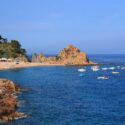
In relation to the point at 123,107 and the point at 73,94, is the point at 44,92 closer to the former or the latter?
the point at 73,94

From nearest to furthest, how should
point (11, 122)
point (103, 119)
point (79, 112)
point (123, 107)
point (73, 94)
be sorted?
point (11, 122) < point (103, 119) < point (79, 112) < point (123, 107) < point (73, 94)

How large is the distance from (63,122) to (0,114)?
32.7 ft

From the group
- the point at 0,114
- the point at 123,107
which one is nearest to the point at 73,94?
the point at 123,107

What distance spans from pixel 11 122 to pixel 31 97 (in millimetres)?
30096

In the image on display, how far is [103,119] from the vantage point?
2608 inches

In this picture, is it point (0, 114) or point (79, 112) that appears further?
point (79, 112)

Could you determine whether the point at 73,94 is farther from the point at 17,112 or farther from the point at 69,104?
the point at 17,112

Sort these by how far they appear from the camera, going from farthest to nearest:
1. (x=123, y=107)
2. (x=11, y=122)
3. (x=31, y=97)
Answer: (x=31, y=97), (x=123, y=107), (x=11, y=122)

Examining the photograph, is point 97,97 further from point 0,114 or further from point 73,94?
point 0,114

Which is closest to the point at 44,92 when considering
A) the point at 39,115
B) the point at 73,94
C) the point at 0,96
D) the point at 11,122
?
the point at 73,94

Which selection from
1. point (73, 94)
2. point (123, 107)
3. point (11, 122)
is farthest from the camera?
point (73, 94)

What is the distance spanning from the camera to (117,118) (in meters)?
66.9

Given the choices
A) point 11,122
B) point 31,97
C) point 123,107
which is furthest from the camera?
point 31,97

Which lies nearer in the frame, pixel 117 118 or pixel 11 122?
pixel 11 122
